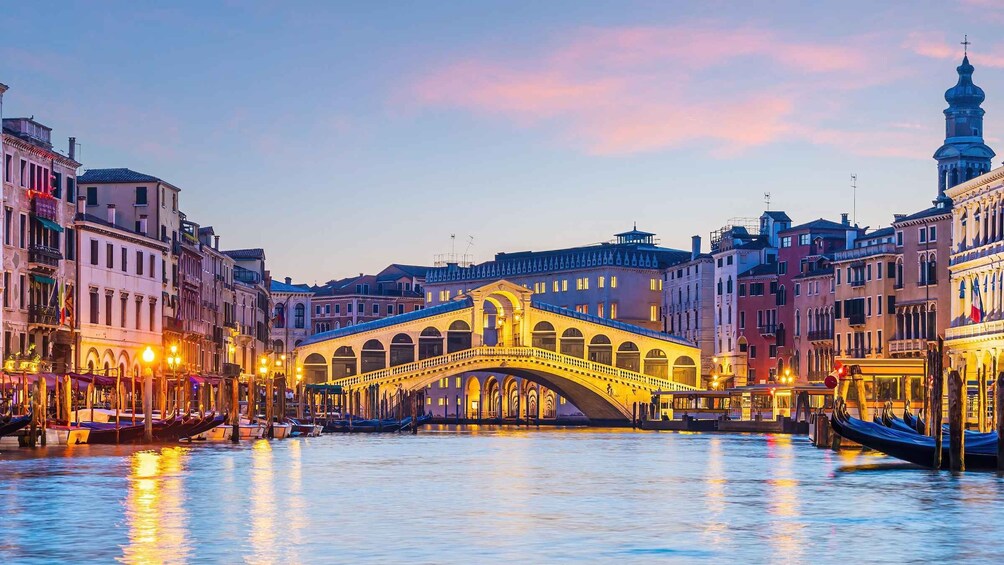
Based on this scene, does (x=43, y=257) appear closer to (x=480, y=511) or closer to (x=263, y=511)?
(x=263, y=511)

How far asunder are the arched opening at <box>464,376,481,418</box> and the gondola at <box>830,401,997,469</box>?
7392 cm

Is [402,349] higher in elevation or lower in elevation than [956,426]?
higher

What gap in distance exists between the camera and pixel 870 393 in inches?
2653

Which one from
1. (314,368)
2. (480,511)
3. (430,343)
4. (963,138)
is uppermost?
(963,138)

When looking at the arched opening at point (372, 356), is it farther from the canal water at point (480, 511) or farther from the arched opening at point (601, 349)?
the canal water at point (480, 511)

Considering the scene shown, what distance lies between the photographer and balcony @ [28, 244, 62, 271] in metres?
51.0

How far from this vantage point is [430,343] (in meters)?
94.8

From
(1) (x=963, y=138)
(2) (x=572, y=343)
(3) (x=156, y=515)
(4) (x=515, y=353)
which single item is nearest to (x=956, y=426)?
(3) (x=156, y=515)

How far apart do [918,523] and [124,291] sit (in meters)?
40.5

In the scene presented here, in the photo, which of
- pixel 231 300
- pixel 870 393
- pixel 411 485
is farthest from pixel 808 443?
pixel 231 300

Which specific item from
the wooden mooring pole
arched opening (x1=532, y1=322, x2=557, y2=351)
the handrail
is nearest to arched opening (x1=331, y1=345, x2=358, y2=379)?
the handrail

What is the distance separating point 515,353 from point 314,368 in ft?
42.7

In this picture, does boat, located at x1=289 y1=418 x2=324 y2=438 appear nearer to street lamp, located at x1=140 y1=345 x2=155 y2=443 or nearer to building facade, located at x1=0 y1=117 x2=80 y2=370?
building facade, located at x1=0 y1=117 x2=80 y2=370

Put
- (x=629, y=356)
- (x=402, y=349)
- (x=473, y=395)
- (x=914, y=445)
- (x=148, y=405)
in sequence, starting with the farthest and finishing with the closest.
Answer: (x=473, y=395) → (x=402, y=349) → (x=629, y=356) → (x=148, y=405) → (x=914, y=445)
